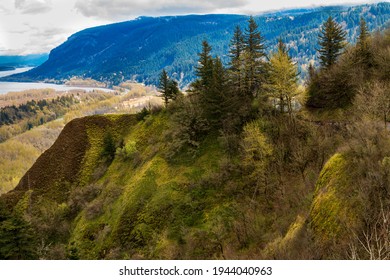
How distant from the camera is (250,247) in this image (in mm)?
35625

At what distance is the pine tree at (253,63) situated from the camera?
56.7 meters

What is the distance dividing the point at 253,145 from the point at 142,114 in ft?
147

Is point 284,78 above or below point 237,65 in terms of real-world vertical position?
below

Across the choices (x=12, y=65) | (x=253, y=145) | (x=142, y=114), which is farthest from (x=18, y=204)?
(x=12, y=65)

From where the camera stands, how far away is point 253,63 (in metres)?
56.2

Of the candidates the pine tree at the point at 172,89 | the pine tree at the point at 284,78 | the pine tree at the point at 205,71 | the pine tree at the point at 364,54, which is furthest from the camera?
the pine tree at the point at 172,89

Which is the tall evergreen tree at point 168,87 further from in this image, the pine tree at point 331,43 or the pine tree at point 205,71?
the pine tree at point 331,43

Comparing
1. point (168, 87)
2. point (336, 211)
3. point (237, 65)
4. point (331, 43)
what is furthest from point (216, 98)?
point (336, 211)

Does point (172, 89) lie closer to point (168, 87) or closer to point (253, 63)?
point (168, 87)

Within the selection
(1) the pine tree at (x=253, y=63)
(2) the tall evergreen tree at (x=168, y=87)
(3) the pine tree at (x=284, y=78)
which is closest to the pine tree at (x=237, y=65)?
(1) the pine tree at (x=253, y=63)

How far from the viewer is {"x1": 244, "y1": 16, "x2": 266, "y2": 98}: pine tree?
56.7 meters

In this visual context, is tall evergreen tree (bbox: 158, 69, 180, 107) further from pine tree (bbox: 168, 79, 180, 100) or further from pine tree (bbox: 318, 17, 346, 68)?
pine tree (bbox: 318, 17, 346, 68)

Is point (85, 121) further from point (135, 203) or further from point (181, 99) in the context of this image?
point (135, 203)

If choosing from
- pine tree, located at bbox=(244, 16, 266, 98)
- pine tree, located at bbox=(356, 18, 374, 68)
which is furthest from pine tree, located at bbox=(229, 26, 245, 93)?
pine tree, located at bbox=(356, 18, 374, 68)
